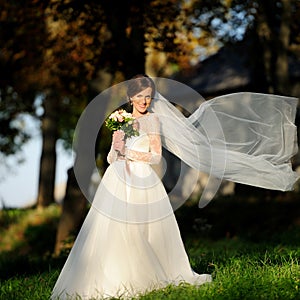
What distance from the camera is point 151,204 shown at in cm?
782

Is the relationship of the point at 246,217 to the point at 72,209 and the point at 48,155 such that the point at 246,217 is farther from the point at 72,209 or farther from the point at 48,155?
the point at 48,155

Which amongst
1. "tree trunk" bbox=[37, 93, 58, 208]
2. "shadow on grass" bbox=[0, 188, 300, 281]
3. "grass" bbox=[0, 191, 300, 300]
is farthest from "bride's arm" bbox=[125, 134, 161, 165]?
"tree trunk" bbox=[37, 93, 58, 208]

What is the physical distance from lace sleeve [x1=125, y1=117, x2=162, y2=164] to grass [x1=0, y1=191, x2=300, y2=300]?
1.46 metres

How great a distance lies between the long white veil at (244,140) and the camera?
8.59 metres

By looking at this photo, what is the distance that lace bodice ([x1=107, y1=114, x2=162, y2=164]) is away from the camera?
7.73 meters

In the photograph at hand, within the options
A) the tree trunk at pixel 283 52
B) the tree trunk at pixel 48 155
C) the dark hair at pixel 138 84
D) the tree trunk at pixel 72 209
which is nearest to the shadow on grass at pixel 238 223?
the tree trunk at pixel 72 209

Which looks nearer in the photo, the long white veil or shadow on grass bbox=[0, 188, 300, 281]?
the long white veil

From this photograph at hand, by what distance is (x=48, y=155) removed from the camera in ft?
87.6

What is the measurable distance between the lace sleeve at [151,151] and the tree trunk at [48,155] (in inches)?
746

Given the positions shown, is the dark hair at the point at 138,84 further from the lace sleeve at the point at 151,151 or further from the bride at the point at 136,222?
the lace sleeve at the point at 151,151

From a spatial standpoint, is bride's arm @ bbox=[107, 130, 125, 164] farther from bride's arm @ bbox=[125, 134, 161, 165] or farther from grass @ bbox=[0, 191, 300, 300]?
grass @ bbox=[0, 191, 300, 300]

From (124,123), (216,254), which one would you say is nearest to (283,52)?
(216,254)

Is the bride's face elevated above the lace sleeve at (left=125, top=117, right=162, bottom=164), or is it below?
above

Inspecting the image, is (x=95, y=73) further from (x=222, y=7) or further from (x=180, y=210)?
(x=180, y=210)
